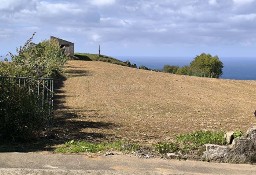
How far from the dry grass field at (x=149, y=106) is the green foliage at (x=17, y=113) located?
1.75 meters

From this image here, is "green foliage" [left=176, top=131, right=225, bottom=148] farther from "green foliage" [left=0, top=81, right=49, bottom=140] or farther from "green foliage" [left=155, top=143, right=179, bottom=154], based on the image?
"green foliage" [left=0, top=81, right=49, bottom=140]

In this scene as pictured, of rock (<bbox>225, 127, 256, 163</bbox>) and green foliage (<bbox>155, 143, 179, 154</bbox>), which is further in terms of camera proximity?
green foliage (<bbox>155, 143, 179, 154</bbox>)

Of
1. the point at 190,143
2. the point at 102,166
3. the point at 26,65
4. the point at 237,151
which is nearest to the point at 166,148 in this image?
the point at 190,143

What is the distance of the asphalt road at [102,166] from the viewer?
768cm

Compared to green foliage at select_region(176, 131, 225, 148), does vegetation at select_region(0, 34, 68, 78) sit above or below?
above

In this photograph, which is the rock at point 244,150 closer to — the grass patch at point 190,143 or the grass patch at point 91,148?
the grass patch at point 190,143

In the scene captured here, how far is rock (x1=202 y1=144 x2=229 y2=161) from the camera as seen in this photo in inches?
366

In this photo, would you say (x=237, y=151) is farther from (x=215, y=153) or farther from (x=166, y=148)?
(x=166, y=148)

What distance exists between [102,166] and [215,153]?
8.42 feet

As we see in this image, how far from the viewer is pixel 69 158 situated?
8.83 meters

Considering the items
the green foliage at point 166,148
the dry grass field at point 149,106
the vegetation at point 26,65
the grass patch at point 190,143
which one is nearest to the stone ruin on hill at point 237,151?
the grass patch at point 190,143

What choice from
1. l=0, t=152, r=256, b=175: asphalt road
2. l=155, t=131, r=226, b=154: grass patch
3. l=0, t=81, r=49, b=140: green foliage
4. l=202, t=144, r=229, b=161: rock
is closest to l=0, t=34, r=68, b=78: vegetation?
l=0, t=81, r=49, b=140: green foliage

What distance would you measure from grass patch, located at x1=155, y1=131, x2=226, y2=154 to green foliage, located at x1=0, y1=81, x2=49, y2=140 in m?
3.34

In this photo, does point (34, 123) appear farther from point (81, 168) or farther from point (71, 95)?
point (71, 95)
